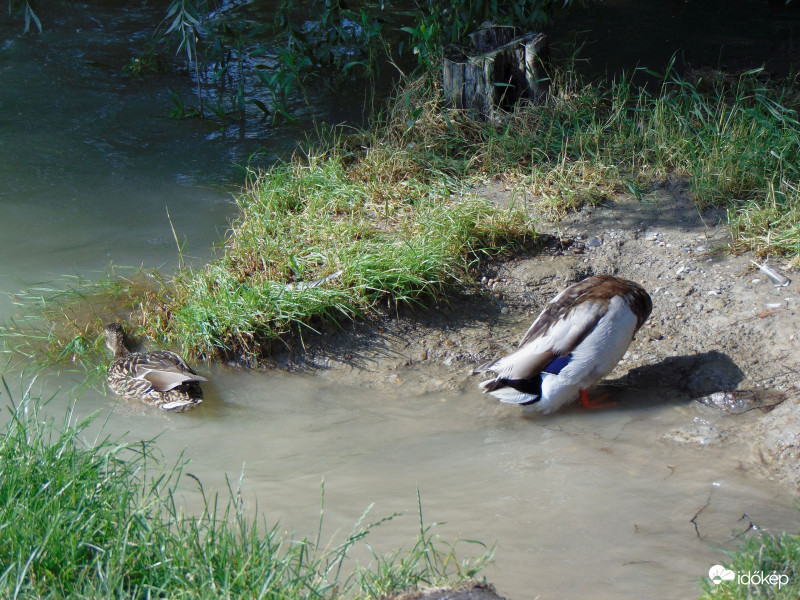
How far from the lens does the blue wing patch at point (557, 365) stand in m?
4.10

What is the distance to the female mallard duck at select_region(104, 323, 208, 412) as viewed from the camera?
4312 millimetres

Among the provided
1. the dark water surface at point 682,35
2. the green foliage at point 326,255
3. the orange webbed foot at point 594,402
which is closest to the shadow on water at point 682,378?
the orange webbed foot at point 594,402

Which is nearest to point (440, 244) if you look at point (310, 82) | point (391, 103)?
point (391, 103)

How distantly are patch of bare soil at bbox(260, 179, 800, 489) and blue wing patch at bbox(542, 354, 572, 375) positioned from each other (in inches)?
21.3

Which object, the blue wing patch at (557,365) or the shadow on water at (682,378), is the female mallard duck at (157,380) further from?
the shadow on water at (682,378)

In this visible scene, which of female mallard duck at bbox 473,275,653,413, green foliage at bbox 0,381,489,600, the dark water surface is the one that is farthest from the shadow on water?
the dark water surface

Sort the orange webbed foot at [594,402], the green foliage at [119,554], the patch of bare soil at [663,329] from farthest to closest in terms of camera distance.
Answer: the orange webbed foot at [594,402] < the patch of bare soil at [663,329] < the green foliage at [119,554]

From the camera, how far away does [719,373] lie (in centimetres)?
432

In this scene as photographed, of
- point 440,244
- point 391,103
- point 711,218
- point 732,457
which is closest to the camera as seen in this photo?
point 732,457

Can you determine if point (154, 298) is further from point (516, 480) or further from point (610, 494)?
point (610, 494)

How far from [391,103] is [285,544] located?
552 cm

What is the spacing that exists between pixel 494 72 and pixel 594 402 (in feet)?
11.4

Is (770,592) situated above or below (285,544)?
above

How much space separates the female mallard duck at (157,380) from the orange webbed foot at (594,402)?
209 cm
